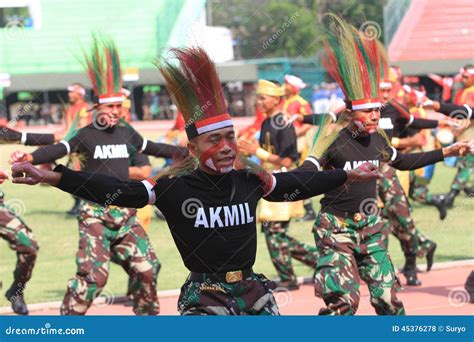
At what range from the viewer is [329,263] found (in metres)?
8.83

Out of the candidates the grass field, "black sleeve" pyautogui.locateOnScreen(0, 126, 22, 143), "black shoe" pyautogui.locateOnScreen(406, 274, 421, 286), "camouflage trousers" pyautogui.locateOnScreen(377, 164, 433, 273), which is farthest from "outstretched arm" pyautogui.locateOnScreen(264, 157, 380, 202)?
the grass field

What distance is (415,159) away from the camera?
8.84 m

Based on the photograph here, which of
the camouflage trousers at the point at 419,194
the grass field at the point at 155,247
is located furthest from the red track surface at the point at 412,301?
the camouflage trousers at the point at 419,194

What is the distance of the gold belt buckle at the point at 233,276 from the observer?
6465 millimetres

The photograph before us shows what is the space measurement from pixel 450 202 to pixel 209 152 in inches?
495

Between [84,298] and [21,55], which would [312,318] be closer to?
[84,298]

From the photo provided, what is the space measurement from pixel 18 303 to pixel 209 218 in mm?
5238

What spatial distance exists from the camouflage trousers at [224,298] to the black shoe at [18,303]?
4.94 m

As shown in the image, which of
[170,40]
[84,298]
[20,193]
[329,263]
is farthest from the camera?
[170,40]

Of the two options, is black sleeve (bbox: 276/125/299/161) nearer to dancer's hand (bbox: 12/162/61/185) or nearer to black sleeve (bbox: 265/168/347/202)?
black sleeve (bbox: 265/168/347/202)

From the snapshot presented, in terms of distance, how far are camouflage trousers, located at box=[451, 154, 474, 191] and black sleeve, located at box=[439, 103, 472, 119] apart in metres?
6.54

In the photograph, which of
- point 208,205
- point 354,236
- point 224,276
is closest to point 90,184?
point 208,205

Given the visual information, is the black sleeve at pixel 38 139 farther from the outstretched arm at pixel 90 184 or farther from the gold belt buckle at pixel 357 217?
the outstretched arm at pixel 90 184

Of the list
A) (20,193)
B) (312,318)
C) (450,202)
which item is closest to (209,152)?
(312,318)
